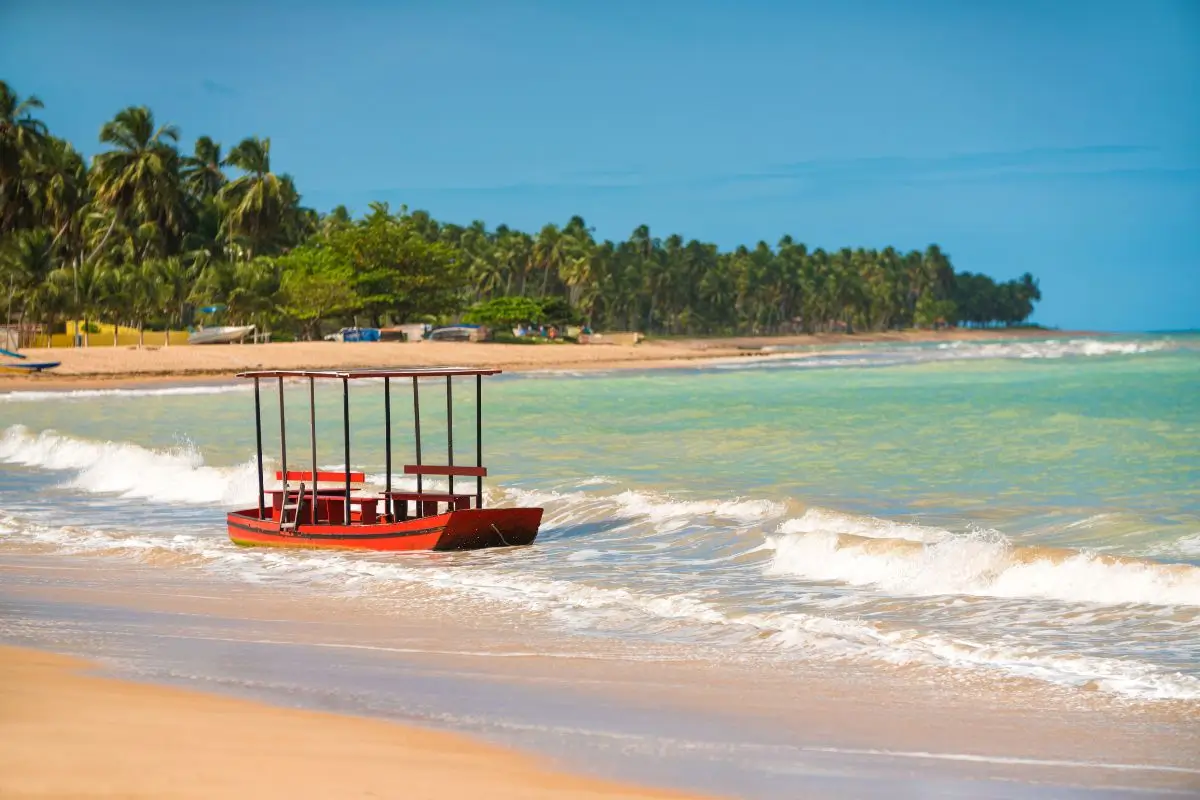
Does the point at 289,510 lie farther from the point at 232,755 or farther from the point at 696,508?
the point at 232,755

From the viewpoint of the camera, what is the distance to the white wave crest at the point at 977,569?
10.4 metres

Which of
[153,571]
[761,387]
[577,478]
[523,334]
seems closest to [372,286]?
[523,334]

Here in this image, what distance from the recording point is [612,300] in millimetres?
→ 142125

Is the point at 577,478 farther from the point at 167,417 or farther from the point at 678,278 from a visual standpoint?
the point at 678,278

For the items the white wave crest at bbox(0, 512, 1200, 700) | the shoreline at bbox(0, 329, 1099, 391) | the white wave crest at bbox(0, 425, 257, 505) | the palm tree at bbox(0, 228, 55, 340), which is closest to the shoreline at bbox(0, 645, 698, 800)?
the white wave crest at bbox(0, 512, 1200, 700)

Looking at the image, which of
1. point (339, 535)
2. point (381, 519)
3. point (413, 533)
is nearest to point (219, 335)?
point (381, 519)

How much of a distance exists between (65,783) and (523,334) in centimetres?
9076

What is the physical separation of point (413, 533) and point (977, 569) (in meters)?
5.14

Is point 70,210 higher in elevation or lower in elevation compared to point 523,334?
higher

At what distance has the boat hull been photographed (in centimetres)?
1274

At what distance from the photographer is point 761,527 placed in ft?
47.3

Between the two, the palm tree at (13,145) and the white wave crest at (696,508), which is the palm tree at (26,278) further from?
the white wave crest at (696,508)

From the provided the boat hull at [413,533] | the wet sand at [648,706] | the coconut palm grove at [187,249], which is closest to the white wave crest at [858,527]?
the boat hull at [413,533]

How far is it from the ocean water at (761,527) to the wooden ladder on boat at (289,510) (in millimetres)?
423
